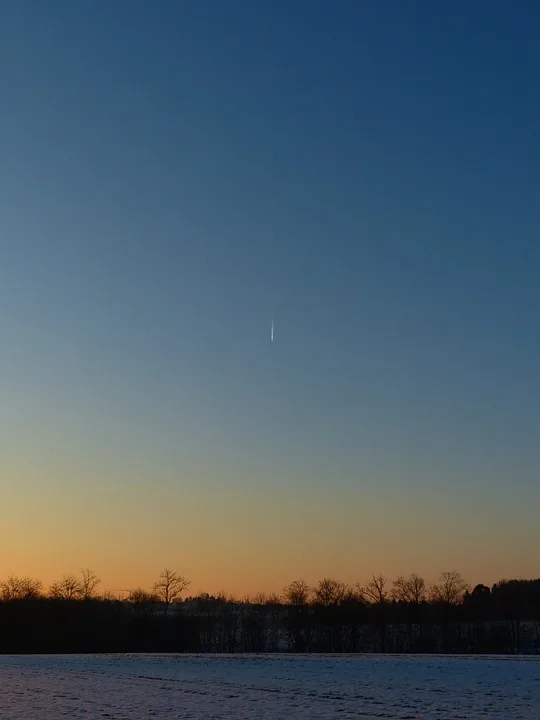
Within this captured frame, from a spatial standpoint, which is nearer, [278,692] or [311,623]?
[278,692]

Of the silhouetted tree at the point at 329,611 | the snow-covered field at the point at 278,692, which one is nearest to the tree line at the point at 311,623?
the silhouetted tree at the point at 329,611

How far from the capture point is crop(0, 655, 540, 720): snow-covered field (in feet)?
89.2

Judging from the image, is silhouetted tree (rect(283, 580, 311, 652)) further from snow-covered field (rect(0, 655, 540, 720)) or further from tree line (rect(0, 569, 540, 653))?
snow-covered field (rect(0, 655, 540, 720))

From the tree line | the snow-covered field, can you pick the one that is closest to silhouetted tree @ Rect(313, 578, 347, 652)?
the tree line

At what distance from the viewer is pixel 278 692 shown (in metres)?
34.8

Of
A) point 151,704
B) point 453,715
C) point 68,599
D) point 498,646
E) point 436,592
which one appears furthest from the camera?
point 436,592

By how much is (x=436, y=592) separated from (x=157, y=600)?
60004 mm

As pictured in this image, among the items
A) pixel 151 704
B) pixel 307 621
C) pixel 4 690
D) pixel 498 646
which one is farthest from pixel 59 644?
pixel 151 704

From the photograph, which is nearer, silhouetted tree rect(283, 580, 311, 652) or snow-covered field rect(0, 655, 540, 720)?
snow-covered field rect(0, 655, 540, 720)

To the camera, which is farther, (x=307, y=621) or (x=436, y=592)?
(x=436, y=592)

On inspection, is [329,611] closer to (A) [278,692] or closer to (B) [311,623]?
(B) [311,623]

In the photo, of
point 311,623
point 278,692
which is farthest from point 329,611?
point 278,692

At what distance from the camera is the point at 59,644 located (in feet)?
410

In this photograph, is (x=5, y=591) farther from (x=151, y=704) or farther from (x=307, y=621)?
(x=151, y=704)
